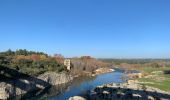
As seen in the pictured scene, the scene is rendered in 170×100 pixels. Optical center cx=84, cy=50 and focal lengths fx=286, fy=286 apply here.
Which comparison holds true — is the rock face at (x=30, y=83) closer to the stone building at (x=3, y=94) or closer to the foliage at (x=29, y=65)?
the stone building at (x=3, y=94)

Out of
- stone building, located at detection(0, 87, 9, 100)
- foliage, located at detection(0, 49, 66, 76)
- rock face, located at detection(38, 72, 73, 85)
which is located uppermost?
foliage, located at detection(0, 49, 66, 76)

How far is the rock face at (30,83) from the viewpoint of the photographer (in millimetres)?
38128

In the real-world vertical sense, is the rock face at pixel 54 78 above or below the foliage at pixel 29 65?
below

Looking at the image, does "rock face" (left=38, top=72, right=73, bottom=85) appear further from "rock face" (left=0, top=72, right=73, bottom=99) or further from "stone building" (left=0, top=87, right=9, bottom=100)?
"stone building" (left=0, top=87, right=9, bottom=100)

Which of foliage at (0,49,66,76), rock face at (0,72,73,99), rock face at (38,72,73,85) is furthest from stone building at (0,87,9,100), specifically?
rock face at (38,72,73,85)

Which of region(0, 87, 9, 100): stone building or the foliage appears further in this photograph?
the foliage

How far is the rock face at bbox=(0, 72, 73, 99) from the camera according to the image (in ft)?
125

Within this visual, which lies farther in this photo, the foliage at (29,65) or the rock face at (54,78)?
the rock face at (54,78)

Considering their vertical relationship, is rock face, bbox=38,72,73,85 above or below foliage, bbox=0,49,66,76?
below

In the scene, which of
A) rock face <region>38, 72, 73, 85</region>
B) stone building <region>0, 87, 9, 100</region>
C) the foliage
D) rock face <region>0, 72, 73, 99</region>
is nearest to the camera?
stone building <region>0, 87, 9, 100</region>

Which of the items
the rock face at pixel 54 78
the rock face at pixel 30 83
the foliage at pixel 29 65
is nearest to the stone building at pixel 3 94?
the rock face at pixel 30 83

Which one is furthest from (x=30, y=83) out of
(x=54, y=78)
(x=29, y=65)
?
(x=54, y=78)

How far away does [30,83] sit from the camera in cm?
4566

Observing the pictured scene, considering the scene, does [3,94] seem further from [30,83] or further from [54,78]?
[54,78]
